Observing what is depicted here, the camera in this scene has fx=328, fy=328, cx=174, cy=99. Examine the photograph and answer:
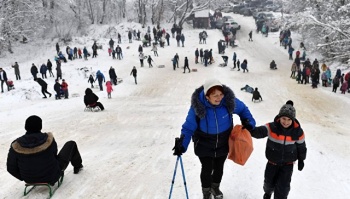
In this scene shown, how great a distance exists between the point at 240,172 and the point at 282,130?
2243mm

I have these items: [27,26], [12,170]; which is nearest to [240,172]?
[12,170]

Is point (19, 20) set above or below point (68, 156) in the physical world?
above

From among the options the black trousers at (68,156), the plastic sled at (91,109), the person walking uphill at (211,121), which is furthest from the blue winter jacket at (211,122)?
the plastic sled at (91,109)

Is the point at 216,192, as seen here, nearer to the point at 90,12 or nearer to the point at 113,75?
the point at 113,75

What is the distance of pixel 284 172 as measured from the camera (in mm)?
4660

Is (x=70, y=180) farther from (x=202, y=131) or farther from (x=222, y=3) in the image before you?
(x=222, y=3)

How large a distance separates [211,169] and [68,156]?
2.80 meters

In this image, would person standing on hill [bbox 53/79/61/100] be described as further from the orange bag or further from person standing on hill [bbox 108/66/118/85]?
the orange bag

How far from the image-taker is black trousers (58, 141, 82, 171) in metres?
5.80

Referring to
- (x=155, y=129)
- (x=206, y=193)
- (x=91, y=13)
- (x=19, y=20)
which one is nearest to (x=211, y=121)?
(x=206, y=193)

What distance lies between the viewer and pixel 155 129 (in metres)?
11.5

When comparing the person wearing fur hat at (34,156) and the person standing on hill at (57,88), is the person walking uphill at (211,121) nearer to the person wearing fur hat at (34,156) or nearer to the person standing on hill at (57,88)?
the person wearing fur hat at (34,156)


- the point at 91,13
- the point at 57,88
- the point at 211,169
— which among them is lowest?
the point at 57,88

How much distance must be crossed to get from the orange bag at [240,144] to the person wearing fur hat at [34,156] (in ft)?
9.64
